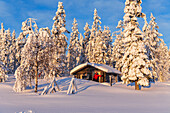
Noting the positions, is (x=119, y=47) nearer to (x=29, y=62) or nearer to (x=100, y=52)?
(x=100, y=52)

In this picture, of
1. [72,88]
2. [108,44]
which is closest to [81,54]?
[108,44]

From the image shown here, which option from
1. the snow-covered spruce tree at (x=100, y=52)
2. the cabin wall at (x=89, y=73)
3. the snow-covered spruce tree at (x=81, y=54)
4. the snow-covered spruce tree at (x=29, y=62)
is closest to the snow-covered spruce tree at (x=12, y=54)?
the snow-covered spruce tree at (x=81, y=54)

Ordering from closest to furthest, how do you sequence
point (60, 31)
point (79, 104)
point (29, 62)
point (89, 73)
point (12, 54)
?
point (79, 104), point (29, 62), point (89, 73), point (60, 31), point (12, 54)

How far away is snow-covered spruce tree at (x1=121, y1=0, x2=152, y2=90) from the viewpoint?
21453 millimetres

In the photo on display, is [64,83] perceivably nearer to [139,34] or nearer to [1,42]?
[139,34]

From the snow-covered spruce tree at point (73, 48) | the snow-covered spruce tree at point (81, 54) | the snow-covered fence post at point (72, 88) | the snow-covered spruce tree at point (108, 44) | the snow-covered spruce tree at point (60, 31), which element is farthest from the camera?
the snow-covered spruce tree at point (73, 48)

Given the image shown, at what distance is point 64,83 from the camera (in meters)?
21.5

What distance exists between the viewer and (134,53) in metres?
21.9

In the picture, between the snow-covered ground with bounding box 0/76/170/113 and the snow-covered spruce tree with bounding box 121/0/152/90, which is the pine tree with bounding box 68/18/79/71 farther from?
the snow-covered ground with bounding box 0/76/170/113

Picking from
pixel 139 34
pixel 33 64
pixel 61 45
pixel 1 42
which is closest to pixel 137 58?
pixel 139 34

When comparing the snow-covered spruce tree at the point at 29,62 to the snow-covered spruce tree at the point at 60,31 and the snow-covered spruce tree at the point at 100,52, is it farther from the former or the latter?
the snow-covered spruce tree at the point at 100,52

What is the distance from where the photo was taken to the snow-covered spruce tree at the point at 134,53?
845 inches

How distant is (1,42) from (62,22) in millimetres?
28947

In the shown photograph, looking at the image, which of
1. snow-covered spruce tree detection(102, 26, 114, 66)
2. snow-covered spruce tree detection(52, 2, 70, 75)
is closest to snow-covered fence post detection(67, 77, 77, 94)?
snow-covered spruce tree detection(52, 2, 70, 75)
